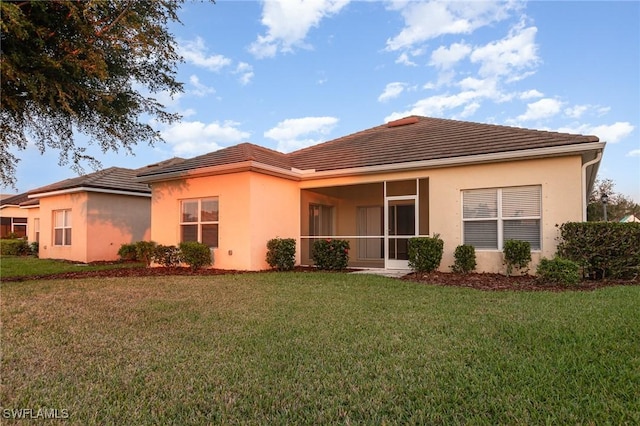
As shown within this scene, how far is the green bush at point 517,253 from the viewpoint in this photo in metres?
9.59

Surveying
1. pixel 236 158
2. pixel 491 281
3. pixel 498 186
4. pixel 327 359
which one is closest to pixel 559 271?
pixel 491 281

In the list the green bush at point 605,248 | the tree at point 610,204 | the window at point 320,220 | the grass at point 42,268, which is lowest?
the grass at point 42,268

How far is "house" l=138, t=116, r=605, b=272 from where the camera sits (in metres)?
9.87

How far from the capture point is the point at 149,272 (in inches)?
455

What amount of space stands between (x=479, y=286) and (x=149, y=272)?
30.7ft

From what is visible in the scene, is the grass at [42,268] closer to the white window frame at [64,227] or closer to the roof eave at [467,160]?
the white window frame at [64,227]

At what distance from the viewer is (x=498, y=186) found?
10.4 meters

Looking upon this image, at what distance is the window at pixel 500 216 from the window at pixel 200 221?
25.8ft

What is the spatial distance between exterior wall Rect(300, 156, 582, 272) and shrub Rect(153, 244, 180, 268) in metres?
7.00

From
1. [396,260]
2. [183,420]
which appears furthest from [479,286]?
[183,420]

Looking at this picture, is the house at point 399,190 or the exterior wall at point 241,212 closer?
the house at point 399,190

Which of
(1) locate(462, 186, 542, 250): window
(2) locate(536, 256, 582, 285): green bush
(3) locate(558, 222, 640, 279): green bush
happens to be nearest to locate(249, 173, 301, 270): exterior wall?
(1) locate(462, 186, 542, 250): window

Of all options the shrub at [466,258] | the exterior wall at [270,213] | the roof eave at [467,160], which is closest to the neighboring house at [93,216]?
the exterior wall at [270,213]

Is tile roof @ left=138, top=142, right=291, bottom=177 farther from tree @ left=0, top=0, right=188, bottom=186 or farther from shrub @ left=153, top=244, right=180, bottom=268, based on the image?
shrub @ left=153, top=244, right=180, bottom=268
